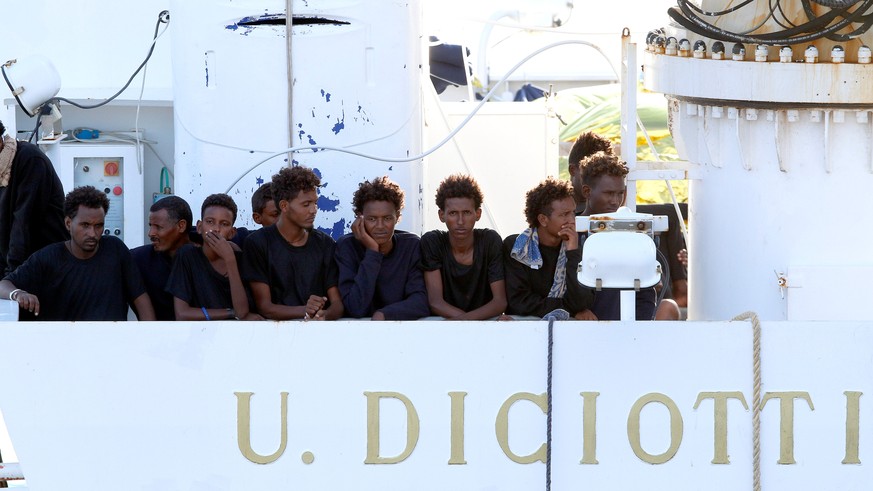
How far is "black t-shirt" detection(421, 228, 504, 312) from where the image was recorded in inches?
191

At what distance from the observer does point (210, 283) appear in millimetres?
4828

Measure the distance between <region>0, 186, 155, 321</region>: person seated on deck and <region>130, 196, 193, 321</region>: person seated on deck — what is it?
198 mm

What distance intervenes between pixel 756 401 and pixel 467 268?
4.71 ft

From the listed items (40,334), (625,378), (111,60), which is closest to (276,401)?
(40,334)

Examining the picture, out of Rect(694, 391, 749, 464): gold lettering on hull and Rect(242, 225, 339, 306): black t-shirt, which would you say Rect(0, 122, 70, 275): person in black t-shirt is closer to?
Rect(242, 225, 339, 306): black t-shirt

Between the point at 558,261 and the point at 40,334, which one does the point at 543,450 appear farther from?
the point at 40,334

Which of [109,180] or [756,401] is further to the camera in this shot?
[109,180]

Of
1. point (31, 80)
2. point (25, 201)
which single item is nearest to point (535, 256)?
point (25, 201)

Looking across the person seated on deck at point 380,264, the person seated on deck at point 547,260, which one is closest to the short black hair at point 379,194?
the person seated on deck at point 380,264

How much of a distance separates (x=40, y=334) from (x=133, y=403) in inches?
13.7

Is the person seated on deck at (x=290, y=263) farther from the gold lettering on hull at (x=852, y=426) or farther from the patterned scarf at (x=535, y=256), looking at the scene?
the gold lettering on hull at (x=852, y=426)

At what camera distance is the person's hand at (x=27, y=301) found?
4496 mm

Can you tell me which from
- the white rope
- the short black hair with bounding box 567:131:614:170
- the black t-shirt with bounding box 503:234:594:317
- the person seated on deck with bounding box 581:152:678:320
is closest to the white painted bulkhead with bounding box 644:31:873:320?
the person seated on deck with bounding box 581:152:678:320

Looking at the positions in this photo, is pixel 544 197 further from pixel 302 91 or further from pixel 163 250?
pixel 163 250
